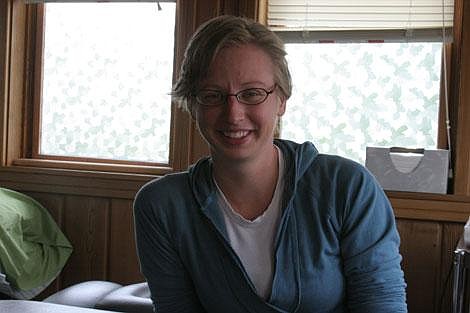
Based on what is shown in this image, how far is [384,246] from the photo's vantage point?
116 centimetres

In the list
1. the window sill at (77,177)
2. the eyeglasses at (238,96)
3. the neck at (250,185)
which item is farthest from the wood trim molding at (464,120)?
the eyeglasses at (238,96)

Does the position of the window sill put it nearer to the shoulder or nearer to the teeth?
the shoulder

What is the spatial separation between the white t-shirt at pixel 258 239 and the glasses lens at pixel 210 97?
204mm

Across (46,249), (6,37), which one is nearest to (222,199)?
(46,249)

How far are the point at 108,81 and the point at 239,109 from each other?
1811 millimetres

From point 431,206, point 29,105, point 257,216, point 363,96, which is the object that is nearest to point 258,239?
point 257,216

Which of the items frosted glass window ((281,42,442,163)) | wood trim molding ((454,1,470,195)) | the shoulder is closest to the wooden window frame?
frosted glass window ((281,42,442,163))

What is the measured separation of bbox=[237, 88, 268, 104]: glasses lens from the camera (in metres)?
1.14

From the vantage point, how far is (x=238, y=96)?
1.14 meters

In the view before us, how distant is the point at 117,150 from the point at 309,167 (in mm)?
1726

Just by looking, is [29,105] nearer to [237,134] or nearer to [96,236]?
[96,236]

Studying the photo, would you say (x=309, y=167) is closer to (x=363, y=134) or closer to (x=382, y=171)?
(x=382, y=171)

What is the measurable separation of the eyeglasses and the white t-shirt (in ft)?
0.62

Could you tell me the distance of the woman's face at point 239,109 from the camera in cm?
113
